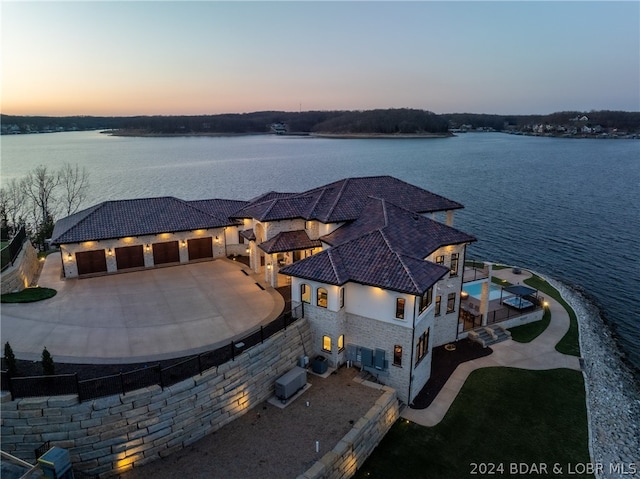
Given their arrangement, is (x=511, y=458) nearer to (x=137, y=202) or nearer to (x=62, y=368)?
(x=62, y=368)

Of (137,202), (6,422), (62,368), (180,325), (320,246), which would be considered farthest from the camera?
(137,202)

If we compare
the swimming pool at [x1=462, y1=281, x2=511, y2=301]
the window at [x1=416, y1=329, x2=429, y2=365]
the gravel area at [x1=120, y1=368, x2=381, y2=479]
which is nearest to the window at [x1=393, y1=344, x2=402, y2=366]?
the window at [x1=416, y1=329, x2=429, y2=365]

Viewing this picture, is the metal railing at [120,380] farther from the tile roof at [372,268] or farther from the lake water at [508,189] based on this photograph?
the lake water at [508,189]

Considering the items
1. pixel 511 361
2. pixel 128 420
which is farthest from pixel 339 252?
pixel 511 361

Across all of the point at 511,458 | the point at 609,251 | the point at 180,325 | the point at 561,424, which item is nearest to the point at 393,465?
the point at 511,458

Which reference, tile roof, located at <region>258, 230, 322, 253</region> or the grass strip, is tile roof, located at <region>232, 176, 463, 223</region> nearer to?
tile roof, located at <region>258, 230, 322, 253</region>

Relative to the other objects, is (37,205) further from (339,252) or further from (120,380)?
(120,380)
